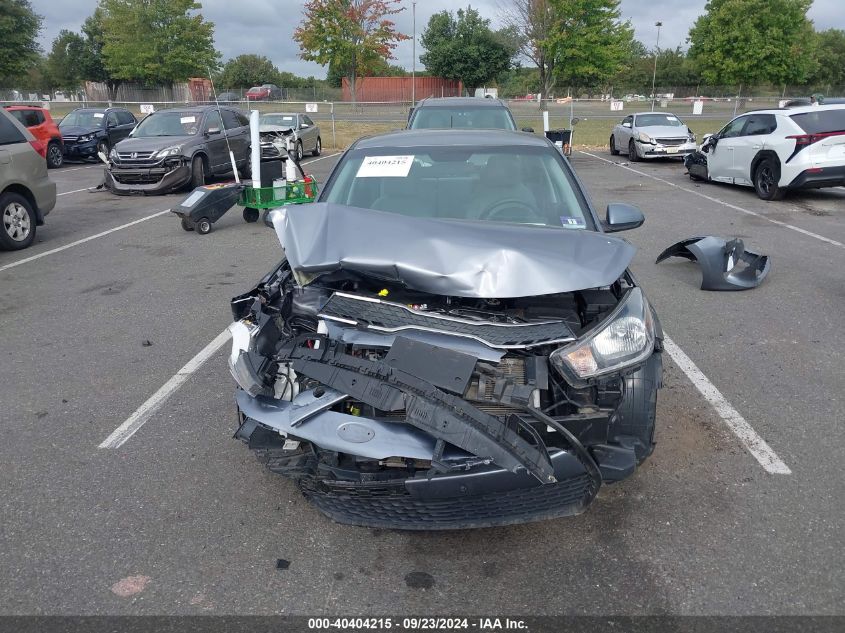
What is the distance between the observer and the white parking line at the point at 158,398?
3.96m

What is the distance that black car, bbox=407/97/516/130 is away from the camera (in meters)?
10.1

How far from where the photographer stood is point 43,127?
56.8ft

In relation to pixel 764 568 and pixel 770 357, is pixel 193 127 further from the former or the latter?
pixel 764 568

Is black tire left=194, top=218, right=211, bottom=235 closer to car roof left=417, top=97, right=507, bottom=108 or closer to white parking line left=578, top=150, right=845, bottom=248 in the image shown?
car roof left=417, top=97, right=507, bottom=108

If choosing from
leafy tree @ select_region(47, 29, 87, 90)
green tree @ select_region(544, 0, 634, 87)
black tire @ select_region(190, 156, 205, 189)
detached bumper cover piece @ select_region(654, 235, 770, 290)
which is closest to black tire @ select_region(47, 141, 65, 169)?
black tire @ select_region(190, 156, 205, 189)

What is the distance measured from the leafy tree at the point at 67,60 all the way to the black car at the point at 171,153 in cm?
5909

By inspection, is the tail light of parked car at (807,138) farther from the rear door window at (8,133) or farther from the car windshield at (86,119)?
the car windshield at (86,119)

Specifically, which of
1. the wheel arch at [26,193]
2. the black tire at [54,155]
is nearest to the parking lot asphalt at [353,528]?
the wheel arch at [26,193]

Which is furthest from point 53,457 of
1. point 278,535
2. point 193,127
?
point 193,127

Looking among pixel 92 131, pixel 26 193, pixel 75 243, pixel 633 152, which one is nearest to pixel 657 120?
pixel 633 152

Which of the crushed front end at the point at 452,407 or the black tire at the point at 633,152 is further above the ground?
the black tire at the point at 633,152

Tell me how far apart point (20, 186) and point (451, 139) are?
22.5 feet

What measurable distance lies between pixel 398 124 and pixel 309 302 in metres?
28.2

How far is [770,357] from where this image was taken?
5.10m
